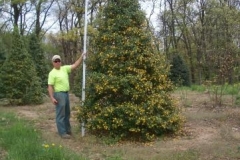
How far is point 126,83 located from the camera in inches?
296

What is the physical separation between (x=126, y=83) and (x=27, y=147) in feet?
7.51

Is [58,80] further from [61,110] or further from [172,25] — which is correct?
[172,25]

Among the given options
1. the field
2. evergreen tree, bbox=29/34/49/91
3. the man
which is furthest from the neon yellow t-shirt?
evergreen tree, bbox=29/34/49/91

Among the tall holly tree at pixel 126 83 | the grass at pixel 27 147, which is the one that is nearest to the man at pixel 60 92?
the tall holly tree at pixel 126 83

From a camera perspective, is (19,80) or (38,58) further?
(38,58)

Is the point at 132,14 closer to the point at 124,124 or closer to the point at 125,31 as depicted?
the point at 125,31

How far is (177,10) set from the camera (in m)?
40.1

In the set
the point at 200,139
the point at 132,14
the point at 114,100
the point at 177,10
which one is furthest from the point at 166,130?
the point at 177,10

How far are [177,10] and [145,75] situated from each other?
33.5 m

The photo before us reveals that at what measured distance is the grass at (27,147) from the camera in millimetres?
5912

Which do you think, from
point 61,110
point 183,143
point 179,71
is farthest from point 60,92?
point 179,71

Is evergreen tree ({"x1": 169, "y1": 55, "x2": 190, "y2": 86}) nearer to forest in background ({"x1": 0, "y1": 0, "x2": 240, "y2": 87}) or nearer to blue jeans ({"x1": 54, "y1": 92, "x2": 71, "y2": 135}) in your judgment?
forest in background ({"x1": 0, "y1": 0, "x2": 240, "y2": 87})

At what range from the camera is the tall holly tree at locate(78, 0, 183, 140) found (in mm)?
7504

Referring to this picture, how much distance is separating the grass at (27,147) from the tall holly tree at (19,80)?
723 centimetres
